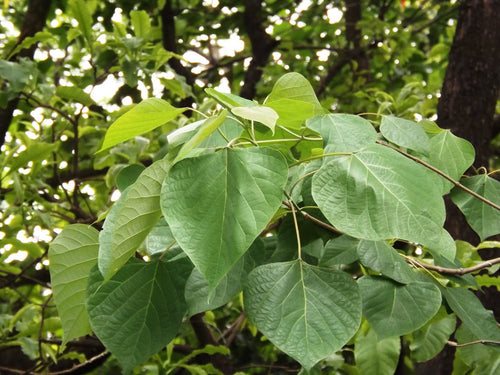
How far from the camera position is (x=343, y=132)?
75 centimetres

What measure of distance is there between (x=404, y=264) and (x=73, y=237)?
0.41 metres

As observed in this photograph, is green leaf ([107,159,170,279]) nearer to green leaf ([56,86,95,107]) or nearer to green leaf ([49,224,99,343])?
green leaf ([49,224,99,343])

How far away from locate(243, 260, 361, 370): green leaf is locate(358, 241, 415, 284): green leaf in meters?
0.07

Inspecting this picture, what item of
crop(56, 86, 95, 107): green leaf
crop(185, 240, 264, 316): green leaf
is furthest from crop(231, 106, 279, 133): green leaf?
crop(56, 86, 95, 107): green leaf

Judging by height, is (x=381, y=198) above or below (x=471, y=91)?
above

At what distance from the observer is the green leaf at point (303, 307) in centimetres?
66

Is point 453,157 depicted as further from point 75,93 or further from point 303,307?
point 75,93

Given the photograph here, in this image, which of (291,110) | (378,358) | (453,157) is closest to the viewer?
(291,110)

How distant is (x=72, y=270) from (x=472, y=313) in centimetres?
53

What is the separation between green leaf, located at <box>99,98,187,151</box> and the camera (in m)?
0.68

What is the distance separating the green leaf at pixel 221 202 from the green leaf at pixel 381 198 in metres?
0.06

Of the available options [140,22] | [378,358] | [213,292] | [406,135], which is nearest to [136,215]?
[213,292]

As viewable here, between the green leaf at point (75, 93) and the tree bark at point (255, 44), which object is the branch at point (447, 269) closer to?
the green leaf at point (75, 93)

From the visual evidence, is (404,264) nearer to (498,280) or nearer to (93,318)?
(93,318)
